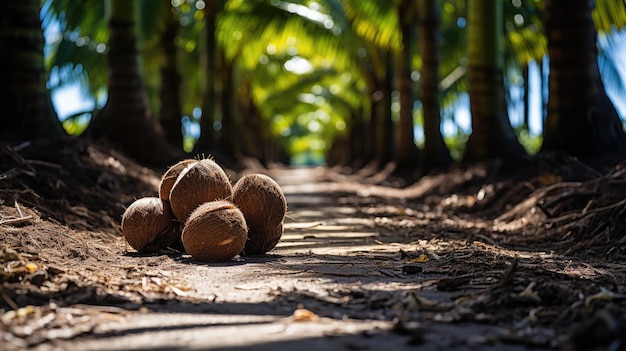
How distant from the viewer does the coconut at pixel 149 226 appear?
5.66m

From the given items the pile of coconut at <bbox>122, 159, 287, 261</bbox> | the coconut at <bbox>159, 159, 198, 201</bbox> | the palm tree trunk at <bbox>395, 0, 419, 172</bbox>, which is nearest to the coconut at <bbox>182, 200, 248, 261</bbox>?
the pile of coconut at <bbox>122, 159, 287, 261</bbox>

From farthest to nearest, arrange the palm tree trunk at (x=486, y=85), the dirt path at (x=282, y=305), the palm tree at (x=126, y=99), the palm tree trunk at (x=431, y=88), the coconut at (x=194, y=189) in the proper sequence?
the palm tree trunk at (x=431, y=88)
the palm tree trunk at (x=486, y=85)
the palm tree at (x=126, y=99)
the coconut at (x=194, y=189)
the dirt path at (x=282, y=305)

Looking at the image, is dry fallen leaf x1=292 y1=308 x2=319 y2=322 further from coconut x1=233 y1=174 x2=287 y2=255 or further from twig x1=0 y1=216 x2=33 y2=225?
twig x1=0 y1=216 x2=33 y2=225

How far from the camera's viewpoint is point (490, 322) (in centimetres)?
333

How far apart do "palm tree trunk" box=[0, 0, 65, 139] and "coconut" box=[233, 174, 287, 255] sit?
150 inches

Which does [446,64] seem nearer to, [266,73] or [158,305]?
[266,73]

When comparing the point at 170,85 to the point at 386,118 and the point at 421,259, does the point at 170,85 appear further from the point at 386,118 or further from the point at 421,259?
the point at 421,259

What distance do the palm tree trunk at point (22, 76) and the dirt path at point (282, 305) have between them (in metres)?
3.28

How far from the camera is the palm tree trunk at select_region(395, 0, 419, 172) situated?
19094 millimetres

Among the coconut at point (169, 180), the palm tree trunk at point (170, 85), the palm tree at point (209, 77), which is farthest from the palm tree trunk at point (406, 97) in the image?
the coconut at point (169, 180)

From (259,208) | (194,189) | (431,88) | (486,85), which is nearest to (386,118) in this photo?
(431,88)

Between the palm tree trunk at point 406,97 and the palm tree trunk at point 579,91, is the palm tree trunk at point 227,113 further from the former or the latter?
the palm tree trunk at point 579,91

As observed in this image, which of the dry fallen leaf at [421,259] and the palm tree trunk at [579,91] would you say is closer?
the dry fallen leaf at [421,259]

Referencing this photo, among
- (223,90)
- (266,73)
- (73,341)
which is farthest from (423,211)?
(266,73)
